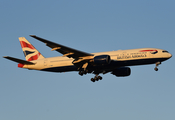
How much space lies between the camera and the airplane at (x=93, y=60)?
47.6 m

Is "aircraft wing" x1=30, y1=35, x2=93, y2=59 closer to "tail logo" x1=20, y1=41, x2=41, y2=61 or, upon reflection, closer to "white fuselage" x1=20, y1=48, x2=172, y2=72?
"white fuselage" x1=20, y1=48, x2=172, y2=72

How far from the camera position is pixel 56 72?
53656mm

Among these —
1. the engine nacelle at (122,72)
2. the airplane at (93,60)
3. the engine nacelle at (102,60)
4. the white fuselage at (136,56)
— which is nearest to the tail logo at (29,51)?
the airplane at (93,60)

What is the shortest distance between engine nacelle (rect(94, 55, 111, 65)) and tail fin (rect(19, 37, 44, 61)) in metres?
13.3

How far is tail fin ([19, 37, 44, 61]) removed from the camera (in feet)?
189

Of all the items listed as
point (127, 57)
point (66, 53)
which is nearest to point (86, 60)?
point (66, 53)

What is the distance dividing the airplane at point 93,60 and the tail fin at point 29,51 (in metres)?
1.93

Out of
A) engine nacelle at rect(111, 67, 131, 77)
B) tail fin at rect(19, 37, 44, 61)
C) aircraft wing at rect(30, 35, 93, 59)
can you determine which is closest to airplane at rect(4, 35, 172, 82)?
aircraft wing at rect(30, 35, 93, 59)

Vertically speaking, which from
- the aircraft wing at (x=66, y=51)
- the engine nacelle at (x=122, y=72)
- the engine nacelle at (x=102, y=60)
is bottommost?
the engine nacelle at (x=122, y=72)

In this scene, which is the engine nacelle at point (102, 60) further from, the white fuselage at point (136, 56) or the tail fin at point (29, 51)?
the tail fin at point (29, 51)

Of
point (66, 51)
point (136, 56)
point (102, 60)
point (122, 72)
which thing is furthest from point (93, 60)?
point (122, 72)

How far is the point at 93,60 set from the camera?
4900 centimetres

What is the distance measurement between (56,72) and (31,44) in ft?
31.2

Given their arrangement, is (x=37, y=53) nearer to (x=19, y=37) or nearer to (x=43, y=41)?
(x=19, y=37)
